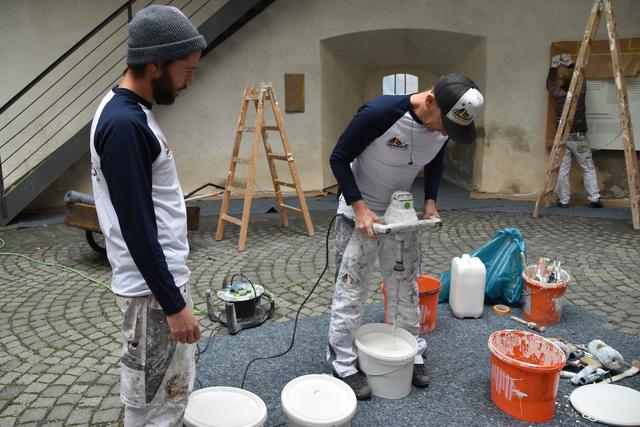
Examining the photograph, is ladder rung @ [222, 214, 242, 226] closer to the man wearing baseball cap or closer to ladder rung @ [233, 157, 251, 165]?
ladder rung @ [233, 157, 251, 165]

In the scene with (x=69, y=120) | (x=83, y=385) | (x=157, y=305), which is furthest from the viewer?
(x=69, y=120)

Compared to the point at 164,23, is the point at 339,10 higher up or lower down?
higher up

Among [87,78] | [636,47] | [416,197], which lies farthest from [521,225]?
[87,78]

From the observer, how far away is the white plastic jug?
3.50 m

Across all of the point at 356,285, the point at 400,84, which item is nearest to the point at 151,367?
the point at 356,285

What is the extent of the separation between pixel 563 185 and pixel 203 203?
5800mm

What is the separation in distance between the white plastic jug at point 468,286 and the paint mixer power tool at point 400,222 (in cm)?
113

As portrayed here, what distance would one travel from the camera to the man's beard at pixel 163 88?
1.58 m

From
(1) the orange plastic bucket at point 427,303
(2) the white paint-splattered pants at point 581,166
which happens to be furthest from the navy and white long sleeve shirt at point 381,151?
(2) the white paint-splattered pants at point 581,166

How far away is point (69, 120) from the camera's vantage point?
→ 297 inches

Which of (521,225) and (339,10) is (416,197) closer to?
(521,225)

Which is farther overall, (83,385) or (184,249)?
(83,385)

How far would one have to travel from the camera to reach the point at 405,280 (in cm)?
277

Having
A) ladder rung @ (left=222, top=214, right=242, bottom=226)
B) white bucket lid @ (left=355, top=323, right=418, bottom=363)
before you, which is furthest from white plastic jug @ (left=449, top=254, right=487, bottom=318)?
ladder rung @ (left=222, top=214, right=242, bottom=226)
